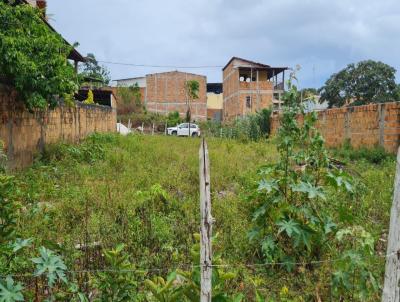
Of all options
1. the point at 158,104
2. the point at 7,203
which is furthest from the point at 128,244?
the point at 158,104

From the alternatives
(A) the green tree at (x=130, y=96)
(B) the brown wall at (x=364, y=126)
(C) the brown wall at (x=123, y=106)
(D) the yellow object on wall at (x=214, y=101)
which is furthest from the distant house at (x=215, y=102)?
(B) the brown wall at (x=364, y=126)

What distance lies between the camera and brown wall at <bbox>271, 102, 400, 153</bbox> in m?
8.78

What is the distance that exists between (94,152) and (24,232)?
5194 millimetres

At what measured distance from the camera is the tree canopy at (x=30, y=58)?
621 cm

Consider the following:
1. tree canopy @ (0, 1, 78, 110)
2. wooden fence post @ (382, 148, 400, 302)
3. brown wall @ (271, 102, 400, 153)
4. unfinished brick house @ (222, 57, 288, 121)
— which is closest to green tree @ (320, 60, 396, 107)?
unfinished brick house @ (222, 57, 288, 121)

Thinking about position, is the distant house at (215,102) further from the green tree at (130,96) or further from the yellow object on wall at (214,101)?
the green tree at (130,96)

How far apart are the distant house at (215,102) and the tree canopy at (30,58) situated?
3381cm

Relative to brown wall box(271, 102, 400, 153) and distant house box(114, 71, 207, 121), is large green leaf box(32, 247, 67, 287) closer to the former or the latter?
brown wall box(271, 102, 400, 153)

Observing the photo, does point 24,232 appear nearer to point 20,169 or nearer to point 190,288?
point 190,288

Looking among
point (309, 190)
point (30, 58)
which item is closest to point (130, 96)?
point (30, 58)

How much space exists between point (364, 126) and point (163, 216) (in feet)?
23.7

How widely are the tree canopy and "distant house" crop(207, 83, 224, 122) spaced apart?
33814 millimetres

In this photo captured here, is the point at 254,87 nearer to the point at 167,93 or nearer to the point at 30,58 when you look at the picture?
the point at 167,93

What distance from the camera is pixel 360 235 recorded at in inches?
84.5
